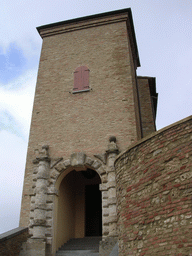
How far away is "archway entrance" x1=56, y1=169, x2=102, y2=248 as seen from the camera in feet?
40.4

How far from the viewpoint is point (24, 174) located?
40.1 ft

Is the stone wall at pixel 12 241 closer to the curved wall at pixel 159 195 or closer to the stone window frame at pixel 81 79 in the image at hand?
the curved wall at pixel 159 195

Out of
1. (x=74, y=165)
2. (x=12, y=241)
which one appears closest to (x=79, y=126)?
(x=74, y=165)

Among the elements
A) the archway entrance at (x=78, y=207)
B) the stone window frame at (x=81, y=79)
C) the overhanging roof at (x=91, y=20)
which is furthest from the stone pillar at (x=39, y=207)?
the overhanging roof at (x=91, y=20)

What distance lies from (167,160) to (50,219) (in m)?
6.75

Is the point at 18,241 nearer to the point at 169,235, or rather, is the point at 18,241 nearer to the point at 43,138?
the point at 43,138

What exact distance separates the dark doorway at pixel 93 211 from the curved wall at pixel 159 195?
28.5 ft

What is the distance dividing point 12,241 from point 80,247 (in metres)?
2.89

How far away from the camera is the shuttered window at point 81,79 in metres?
14.0

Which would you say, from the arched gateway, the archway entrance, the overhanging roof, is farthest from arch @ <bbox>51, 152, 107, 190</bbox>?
the overhanging roof

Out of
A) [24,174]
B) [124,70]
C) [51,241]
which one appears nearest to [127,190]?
[51,241]

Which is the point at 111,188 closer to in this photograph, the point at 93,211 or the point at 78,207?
the point at 78,207

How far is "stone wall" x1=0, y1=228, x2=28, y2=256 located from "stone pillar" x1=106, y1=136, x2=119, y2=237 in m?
3.19

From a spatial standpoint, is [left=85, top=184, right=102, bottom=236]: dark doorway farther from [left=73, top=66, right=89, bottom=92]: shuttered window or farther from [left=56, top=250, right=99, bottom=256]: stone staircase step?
[left=73, top=66, right=89, bottom=92]: shuttered window
